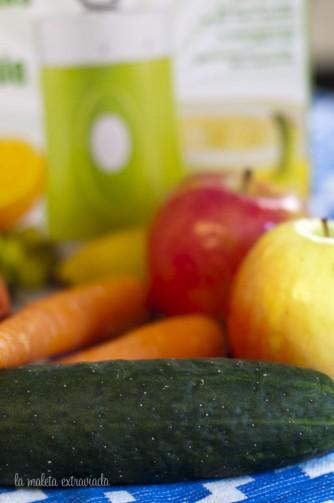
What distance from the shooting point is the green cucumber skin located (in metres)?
0.53

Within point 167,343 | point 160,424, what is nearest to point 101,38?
point 167,343

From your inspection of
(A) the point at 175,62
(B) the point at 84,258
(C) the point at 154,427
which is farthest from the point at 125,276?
(C) the point at 154,427

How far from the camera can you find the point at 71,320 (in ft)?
2.51

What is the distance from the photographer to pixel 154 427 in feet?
1.74

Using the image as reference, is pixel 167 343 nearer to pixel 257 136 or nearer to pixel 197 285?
pixel 197 285

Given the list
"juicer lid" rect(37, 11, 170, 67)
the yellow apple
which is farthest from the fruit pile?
"juicer lid" rect(37, 11, 170, 67)

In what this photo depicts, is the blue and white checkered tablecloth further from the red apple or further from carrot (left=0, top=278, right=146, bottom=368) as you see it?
the red apple

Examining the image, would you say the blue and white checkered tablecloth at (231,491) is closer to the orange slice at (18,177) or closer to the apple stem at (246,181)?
the apple stem at (246,181)

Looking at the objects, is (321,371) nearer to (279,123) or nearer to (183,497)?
(183,497)

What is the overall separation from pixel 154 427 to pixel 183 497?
0.06 meters

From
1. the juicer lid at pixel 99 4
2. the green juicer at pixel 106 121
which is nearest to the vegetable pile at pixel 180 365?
the green juicer at pixel 106 121

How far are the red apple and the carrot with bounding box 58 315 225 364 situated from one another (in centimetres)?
5

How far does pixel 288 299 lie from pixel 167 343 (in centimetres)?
15

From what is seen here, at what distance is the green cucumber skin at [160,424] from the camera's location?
53cm
